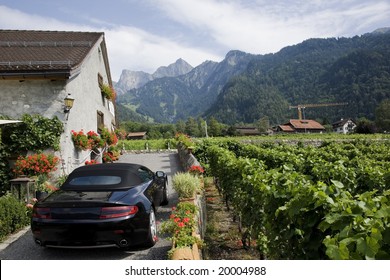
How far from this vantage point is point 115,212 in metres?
4.59

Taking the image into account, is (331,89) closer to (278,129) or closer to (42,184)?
(278,129)

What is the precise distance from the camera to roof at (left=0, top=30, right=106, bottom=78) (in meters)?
10.9

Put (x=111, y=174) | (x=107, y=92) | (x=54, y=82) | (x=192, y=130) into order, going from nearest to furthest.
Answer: (x=111, y=174), (x=54, y=82), (x=107, y=92), (x=192, y=130)

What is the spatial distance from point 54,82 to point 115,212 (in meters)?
8.43

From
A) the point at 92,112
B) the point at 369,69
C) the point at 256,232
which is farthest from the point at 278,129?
the point at 256,232

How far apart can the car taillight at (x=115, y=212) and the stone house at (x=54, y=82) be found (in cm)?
747

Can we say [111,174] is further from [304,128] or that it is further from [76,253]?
[304,128]

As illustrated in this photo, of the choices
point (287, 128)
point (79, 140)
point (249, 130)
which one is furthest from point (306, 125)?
point (79, 140)

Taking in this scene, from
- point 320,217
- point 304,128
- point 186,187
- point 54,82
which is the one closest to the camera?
point 320,217

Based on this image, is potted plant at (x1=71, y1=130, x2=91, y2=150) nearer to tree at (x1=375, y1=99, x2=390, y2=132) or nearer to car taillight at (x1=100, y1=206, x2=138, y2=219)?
car taillight at (x1=100, y1=206, x2=138, y2=219)

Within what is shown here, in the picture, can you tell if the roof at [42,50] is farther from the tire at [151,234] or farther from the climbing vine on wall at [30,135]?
the tire at [151,234]

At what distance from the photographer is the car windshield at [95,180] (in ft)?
17.8

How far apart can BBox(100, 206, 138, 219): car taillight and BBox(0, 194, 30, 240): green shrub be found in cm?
311
